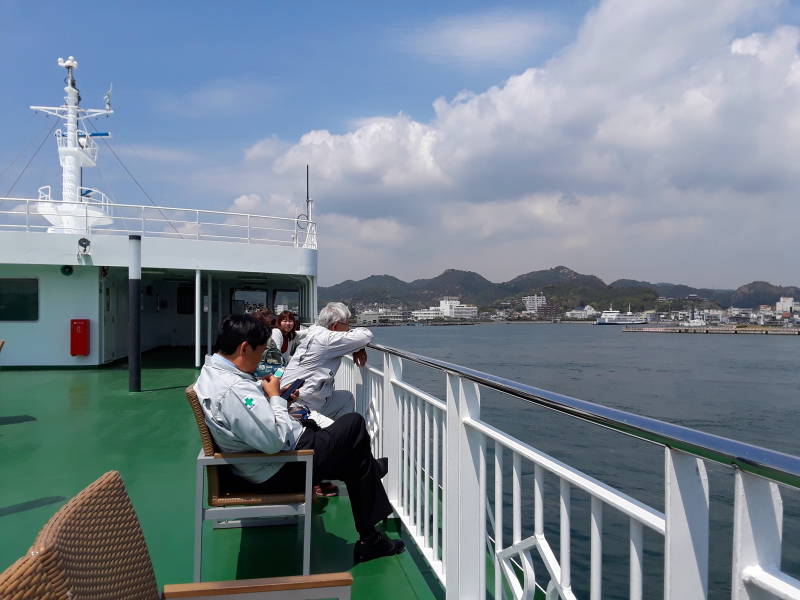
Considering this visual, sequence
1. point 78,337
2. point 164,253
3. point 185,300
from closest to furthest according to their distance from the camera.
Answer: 1. point 78,337
2. point 164,253
3. point 185,300

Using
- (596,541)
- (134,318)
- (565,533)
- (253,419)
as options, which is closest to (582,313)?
(134,318)

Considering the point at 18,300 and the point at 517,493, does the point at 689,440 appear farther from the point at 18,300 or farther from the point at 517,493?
the point at 18,300

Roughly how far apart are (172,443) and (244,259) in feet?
19.9

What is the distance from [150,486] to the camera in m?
3.83

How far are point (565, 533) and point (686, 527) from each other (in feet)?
1.46

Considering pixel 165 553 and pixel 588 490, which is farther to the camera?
pixel 165 553

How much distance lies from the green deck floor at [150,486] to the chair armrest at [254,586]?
1.12 metres

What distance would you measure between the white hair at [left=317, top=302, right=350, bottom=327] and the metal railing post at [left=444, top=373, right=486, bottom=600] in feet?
5.25

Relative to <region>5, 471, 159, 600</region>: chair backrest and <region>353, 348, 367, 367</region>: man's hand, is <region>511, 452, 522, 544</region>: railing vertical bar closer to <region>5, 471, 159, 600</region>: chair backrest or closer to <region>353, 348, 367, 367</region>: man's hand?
<region>5, 471, 159, 600</region>: chair backrest

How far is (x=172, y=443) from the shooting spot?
4.99 meters

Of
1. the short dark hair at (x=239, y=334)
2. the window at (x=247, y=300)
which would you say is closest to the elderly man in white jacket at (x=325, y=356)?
the short dark hair at (x=239, y=334)

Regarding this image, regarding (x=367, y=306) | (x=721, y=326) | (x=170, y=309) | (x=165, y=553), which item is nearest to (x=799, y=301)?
(x=721, y=326)

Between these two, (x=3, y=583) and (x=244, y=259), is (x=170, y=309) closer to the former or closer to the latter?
(x=244, y=259)

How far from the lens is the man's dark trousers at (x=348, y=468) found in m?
2.47
